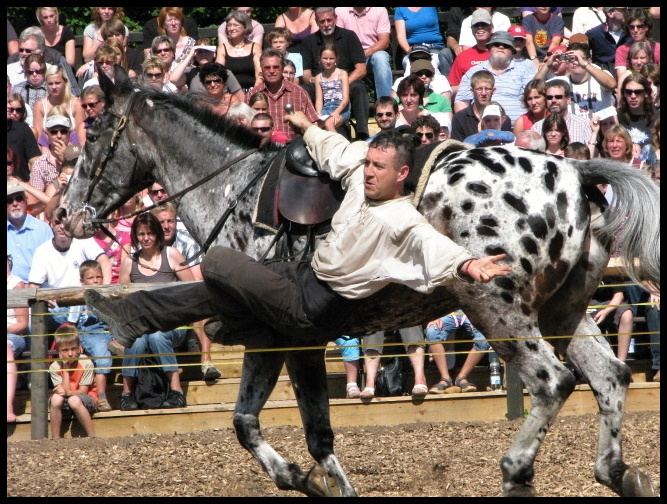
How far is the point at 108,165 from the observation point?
650 cm

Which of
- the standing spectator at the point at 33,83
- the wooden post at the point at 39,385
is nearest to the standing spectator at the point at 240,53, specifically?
the standing spectator at the point at 33,83

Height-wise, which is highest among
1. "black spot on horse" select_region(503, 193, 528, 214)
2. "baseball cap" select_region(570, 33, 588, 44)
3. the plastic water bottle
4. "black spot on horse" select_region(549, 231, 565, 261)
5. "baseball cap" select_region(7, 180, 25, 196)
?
"baseball cap" select_region(570, 33, 588, 44)

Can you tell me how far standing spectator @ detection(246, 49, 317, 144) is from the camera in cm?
1074

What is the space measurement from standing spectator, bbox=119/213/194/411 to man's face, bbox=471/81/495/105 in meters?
3.67

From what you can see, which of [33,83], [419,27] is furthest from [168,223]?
[419,27]

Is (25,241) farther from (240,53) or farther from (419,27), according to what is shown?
(419,27)

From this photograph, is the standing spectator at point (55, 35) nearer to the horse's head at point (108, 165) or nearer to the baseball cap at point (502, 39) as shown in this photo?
the baseball cap at point (502, 39)

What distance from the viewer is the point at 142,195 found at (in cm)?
1039

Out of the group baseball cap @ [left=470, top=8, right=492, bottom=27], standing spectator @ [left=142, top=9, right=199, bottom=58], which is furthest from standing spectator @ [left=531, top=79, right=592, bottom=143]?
standing spectator @ [left=142, top=9, right=199, bottom=58]

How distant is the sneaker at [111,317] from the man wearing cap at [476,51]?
738 centimetres

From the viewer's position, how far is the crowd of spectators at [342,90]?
920 centimetres

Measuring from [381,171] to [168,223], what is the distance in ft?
14.9

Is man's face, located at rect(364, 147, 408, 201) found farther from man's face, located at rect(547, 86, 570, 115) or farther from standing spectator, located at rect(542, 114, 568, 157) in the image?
man's face, located at rect(547, 86, 570, 115)

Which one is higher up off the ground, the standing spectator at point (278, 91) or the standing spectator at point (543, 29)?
the standing spectator at point (543, 29)
